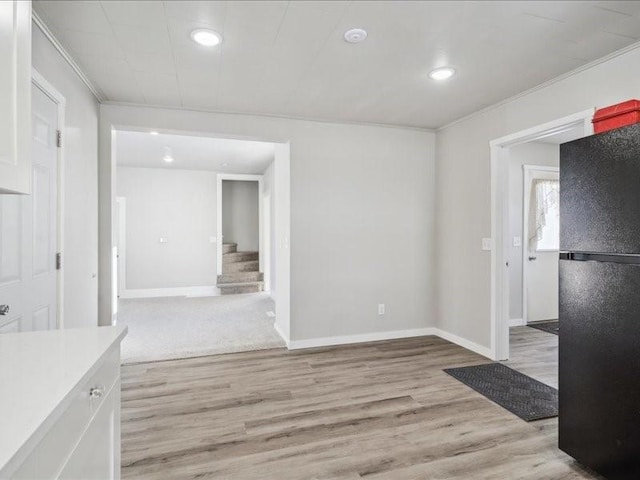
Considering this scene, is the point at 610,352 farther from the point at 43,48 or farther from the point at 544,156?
the point at 544,156

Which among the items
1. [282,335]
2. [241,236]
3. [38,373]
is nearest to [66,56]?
[38,373]

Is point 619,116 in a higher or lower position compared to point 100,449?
higher

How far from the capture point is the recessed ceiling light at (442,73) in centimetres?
277

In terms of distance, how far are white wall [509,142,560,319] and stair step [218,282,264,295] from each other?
498 cm

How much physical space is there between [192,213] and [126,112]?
4.35 m

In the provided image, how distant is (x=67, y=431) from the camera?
899 millimetres

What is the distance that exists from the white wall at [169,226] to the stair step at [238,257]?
0.57 meters

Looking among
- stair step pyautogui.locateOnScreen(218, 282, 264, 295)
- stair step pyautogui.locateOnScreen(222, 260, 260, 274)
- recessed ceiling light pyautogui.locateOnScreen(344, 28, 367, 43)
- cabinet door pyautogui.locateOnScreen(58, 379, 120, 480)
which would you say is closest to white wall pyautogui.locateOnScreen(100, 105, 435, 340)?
recessed ceiling light pyautogui.locateOnScreen(344, 28, 367, 43)

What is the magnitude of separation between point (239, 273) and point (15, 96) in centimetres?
694

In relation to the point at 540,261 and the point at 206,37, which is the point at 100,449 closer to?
the point at 206,37

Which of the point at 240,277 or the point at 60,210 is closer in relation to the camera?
the point at 60,210

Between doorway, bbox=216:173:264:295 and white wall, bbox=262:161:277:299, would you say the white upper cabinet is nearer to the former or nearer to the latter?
white wall, bbox=262:161:277:299

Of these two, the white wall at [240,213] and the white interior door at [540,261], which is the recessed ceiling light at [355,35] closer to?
the white interior door at [540,261]

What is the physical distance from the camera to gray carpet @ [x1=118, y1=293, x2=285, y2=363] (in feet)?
12.9
